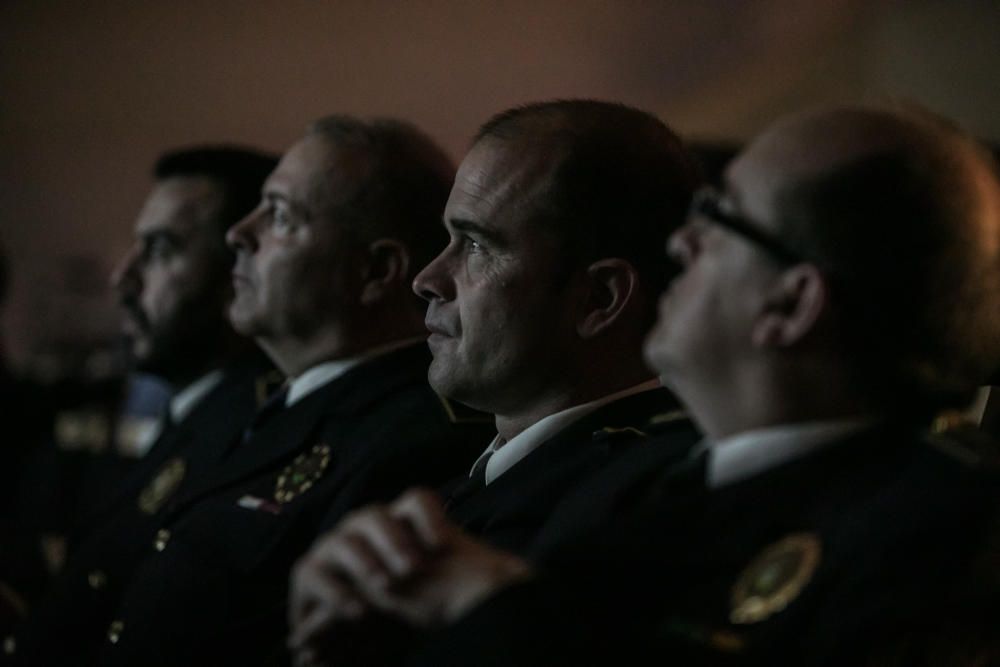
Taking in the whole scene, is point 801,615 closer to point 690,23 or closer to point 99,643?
point 99,643

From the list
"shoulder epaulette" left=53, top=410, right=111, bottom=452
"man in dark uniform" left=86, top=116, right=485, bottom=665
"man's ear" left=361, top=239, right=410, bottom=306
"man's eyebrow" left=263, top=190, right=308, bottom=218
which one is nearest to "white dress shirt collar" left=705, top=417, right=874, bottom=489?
"man in dark uniform" left=86, top=116, right=485, bottom=665

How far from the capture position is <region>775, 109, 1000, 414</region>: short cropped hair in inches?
47.9

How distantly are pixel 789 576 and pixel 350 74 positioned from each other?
13.8ft

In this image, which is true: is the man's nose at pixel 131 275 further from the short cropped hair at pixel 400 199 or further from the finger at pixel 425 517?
the finger at pixel 425 517

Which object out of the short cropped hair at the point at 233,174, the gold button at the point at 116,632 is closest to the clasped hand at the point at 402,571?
the gold button at the point at 116,632

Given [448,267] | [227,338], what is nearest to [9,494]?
[227,338]

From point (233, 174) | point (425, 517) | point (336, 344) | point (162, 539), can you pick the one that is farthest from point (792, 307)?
point (233, 174)

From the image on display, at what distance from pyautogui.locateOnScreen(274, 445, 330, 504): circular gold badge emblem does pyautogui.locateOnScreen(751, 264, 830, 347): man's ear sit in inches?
43.0

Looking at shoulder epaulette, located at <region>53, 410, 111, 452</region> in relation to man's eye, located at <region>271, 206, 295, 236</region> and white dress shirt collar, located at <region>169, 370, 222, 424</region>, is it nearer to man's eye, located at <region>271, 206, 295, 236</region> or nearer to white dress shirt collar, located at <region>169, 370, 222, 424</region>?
white dress shirt collar, located at <region>169, 370, 222, 424</region>

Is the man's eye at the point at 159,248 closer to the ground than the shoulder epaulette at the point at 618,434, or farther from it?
closer to the ground

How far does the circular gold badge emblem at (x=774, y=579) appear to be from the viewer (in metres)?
1.16

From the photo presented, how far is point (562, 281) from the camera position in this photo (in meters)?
1.82

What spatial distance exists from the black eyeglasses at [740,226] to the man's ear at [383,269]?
112 cm

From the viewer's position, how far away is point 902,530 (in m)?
1.15
